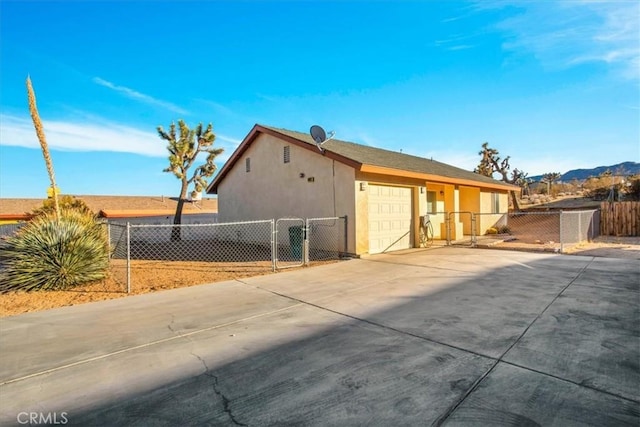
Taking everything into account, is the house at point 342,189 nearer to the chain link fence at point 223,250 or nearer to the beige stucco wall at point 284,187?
the beige stucco wall at point 284,187

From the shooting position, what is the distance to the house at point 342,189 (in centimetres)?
1106

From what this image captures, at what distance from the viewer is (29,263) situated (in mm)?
6875

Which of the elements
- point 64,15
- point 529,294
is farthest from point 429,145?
point 64,15

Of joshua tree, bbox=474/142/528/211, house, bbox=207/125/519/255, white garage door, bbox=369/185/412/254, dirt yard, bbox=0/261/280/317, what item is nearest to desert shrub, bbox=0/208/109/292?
dirt yard, bbox=0/261/280/317

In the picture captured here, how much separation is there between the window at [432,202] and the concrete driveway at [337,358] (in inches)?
358

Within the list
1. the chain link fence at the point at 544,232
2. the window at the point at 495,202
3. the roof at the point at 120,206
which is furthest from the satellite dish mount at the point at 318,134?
the roof at the point at 120,206

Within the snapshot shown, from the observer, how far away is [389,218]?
39.8ft

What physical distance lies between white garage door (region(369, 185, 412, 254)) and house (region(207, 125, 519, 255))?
4 cm

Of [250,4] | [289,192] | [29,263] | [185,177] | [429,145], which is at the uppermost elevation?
[250,4]

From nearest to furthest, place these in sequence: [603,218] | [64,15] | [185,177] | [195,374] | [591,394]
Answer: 1. [591,394]
2. [195,374]
3. [64,15]
4. [603,218]
5. [185,177]

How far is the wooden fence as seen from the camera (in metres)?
16.2

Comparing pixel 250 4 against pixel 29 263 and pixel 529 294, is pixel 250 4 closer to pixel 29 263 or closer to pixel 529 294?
pixel 29 263

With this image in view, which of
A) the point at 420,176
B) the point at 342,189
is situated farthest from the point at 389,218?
the point at 342,189

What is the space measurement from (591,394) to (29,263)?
9389 mm
